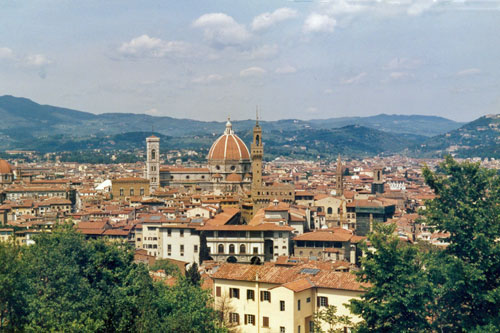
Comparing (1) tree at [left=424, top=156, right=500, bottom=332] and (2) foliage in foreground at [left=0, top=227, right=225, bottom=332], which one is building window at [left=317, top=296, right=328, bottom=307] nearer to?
(2) foliage in foreground at [left=0, top=227, right=225, bottom=332]

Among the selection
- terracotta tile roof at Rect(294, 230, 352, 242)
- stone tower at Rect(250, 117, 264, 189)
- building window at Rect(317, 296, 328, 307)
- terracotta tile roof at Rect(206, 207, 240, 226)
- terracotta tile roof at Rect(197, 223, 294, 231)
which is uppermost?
stone tower at Rect(250, 117, 264, 189)

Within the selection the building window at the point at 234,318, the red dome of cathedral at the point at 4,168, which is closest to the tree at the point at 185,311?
the building window at the point at 234,318

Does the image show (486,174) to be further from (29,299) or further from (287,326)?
(29,299)

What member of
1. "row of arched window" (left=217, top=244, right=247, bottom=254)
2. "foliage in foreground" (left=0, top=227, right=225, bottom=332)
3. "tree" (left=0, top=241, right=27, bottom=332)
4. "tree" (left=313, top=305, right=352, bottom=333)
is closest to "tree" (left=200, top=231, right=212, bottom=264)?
"row of arched window" (left=217, top=244, right=247, bottom=254)

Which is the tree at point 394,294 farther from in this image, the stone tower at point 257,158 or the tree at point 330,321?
the stone tower at point 257,158

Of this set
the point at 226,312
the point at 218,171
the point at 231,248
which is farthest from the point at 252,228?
the point at 218,171

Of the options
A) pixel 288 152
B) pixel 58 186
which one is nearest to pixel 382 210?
pixel 58 186
